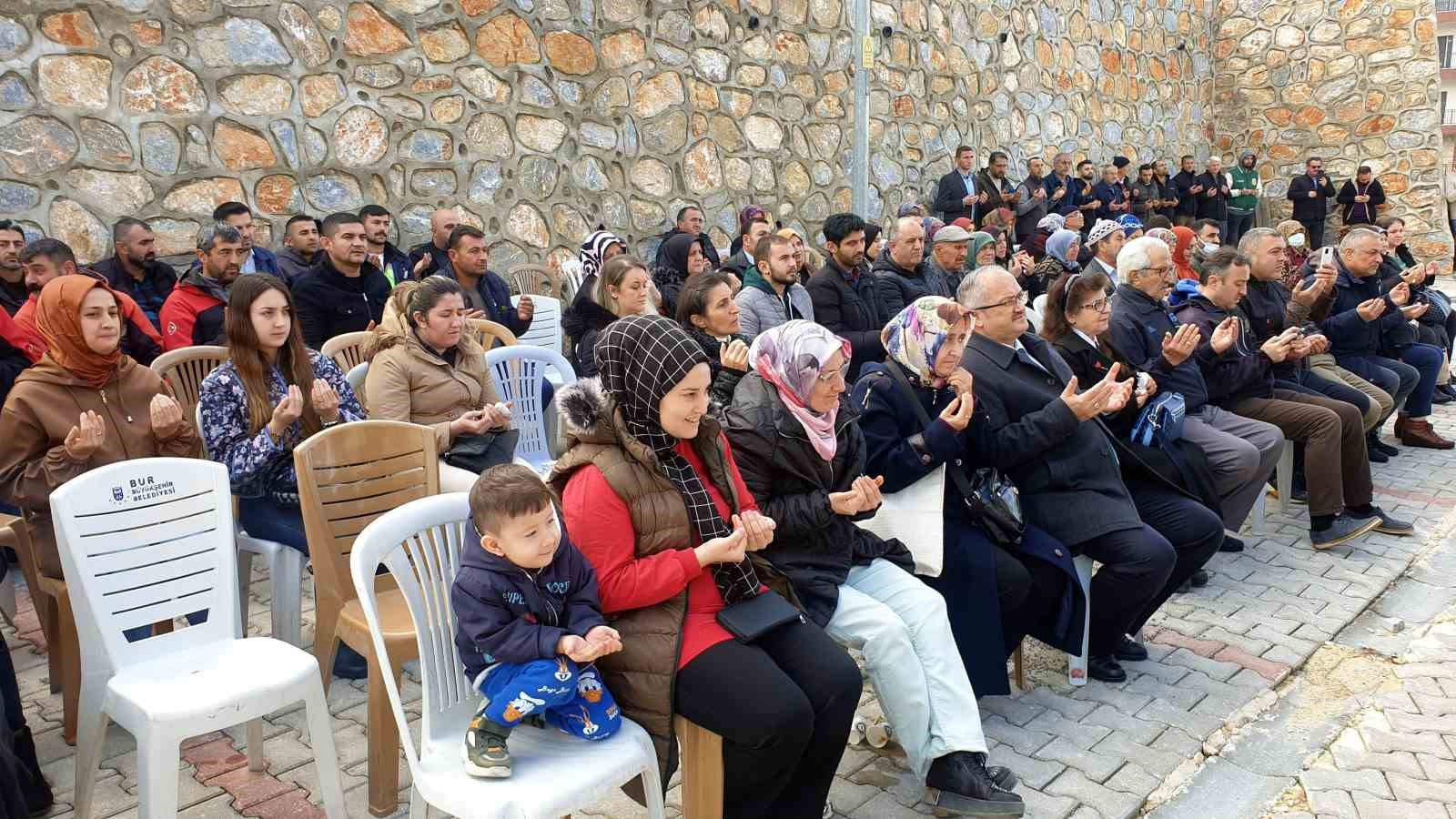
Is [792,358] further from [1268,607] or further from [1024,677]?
[1268,607]

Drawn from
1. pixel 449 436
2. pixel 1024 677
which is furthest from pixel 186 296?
pixel 1024 677

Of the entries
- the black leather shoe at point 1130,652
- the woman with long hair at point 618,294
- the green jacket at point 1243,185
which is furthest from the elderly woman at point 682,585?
the green jacket at point 1243,185

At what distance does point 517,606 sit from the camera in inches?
81.4

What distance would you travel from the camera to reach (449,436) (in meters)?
3.73

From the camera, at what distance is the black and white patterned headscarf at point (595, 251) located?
20.8 ft

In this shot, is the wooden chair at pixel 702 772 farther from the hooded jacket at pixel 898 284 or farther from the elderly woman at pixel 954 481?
the hooded jacket at pixel 898 284

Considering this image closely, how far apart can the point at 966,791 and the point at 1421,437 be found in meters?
5.64

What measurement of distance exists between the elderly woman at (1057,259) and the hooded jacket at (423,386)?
4.66 metres

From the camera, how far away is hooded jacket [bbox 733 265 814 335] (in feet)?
17.2

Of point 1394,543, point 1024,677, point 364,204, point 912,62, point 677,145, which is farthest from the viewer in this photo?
point 912,62

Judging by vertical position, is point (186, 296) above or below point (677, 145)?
below

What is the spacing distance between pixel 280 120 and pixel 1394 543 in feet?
21.1

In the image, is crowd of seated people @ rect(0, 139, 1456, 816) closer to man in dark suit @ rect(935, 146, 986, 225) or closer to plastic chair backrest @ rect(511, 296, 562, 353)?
plastic chair backrest @ rect(511, 296, 562, 353)

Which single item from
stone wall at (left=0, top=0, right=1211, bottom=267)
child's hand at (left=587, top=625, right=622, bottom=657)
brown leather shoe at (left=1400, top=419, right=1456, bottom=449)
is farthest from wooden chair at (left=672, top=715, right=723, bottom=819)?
brown leather shoe at (left=1400, top=419, right=1456, bottom=449)
